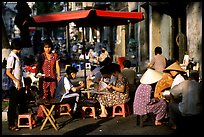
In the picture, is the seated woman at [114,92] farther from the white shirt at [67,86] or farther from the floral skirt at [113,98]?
the white shirt at [67,86]

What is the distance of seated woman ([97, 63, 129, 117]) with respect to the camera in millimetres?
9680

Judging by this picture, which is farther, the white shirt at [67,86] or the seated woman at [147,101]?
the white shirt at [67,86]

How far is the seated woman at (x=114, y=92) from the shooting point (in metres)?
9.68

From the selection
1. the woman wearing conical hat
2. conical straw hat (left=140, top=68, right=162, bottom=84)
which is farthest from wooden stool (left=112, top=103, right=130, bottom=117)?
the woman wearing conical hat

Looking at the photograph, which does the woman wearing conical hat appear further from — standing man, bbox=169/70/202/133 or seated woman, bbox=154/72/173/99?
standing man, bbox=169/70/202/133

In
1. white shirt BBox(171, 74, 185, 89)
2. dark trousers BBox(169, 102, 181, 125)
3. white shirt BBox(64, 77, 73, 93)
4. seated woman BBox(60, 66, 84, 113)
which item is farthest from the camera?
white shirt BBox(64, 77, 73, 93)

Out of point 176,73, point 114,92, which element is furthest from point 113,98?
point 176,73

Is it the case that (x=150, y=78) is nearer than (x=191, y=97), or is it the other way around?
(x=191, y=97)

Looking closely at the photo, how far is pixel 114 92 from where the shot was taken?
32.0 feet

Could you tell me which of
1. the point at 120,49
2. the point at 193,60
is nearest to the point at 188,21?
the point at 193,60

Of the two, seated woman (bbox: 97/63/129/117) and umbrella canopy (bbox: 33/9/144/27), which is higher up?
umbrella canopy (bbox: 33/9/144/27)

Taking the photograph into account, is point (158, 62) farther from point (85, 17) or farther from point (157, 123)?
point (157, 123)

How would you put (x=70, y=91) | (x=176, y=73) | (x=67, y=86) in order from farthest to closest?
(x=70, y=91) → (x=67, y=86) → (x=176, y=73)

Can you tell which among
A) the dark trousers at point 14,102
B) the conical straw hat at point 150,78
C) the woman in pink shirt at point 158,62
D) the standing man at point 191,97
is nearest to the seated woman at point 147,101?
the conical straw hat at point 150,78
